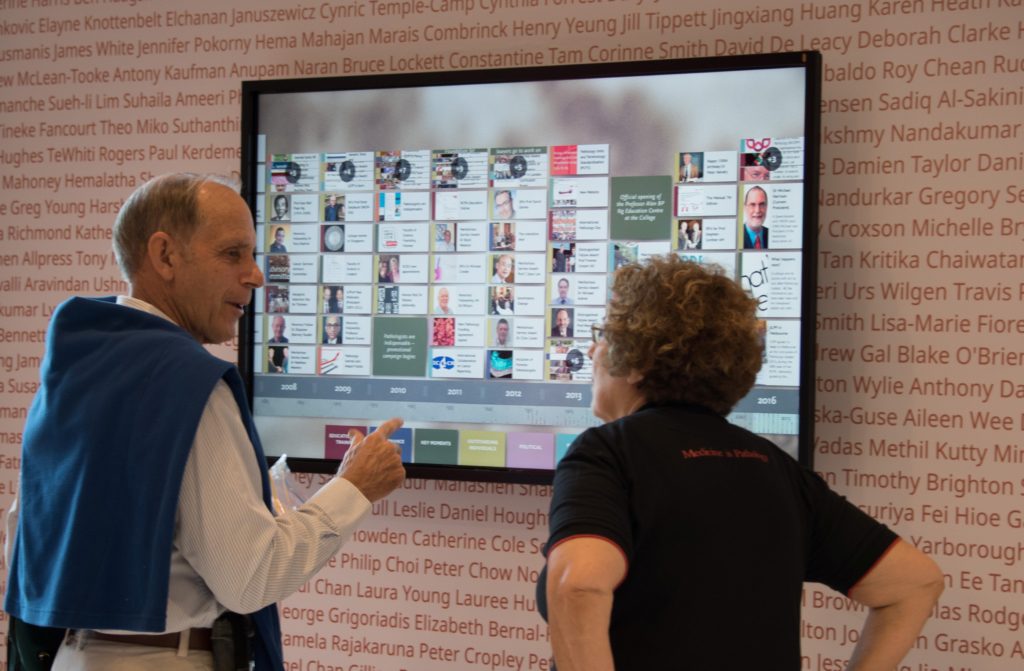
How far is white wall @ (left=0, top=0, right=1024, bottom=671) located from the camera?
2.58 meters

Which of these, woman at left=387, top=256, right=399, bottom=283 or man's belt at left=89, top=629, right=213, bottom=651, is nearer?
man's belt at left=89, top=629, right=213, bottom=651

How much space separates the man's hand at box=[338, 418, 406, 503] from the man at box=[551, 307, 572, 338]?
0.98 metres

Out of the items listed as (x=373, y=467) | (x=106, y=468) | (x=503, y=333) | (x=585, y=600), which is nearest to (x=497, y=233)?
(x=503, y=333)

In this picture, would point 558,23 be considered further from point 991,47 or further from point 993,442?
point 993,442

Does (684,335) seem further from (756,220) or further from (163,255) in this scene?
(756,220)

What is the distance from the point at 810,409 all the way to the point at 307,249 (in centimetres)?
146

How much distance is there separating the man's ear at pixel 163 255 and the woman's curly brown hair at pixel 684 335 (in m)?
0.75

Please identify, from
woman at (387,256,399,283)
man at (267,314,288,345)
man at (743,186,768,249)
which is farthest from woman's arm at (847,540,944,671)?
man at (267,314,288,345)

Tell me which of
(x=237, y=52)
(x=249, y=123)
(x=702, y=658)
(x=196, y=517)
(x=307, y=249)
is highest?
(x=237, y=52)

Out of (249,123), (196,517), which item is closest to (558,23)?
Answer: (249,123)

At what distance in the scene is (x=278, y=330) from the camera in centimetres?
298

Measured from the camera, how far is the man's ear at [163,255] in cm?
176

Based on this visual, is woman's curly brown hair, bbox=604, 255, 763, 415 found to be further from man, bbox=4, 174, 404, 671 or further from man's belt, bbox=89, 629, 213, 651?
man's belt, bbox=89, 629, 213, 651

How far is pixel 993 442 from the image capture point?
2570 mm
